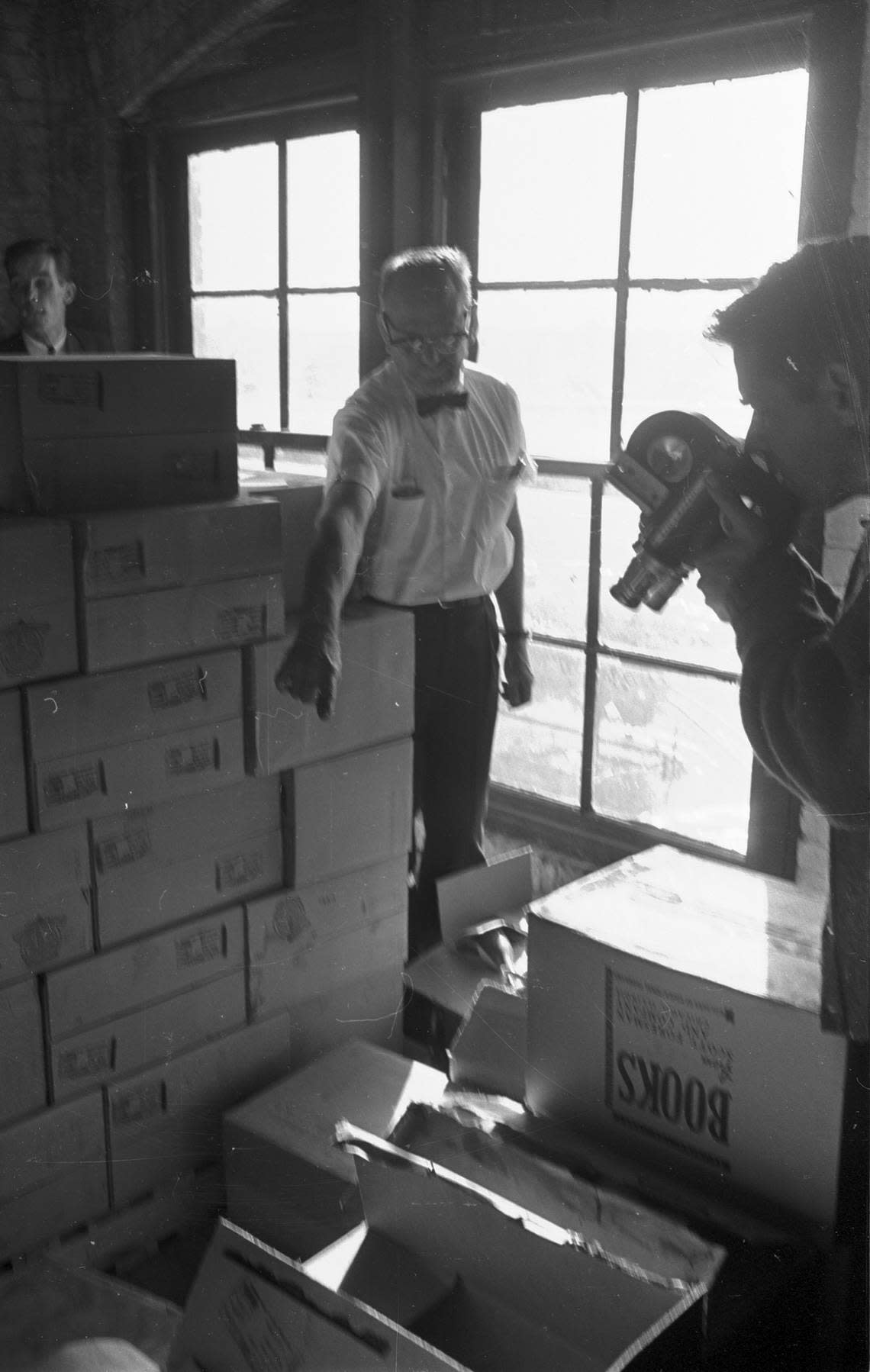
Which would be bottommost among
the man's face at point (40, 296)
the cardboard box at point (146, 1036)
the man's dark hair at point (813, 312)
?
the cardboard box at point (146, 1036)

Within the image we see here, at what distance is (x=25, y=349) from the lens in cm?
198

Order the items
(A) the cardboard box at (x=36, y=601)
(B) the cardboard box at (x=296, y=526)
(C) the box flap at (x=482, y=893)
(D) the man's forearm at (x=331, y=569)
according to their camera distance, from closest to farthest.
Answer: (A) the cardboard box at (x=36, y=601) → (D) the man's forearm at (x=331, y=569) → (B) the cardboard box at (x=296, y=526) → (C) the box flap at (x=482, y=893)

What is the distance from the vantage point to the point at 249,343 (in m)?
2.47

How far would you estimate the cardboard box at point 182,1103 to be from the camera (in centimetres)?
151

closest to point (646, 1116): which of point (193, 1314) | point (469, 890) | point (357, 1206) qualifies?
point (193, 1314)

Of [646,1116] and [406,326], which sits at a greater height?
[406,326]

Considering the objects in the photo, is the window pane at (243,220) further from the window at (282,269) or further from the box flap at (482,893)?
the box flap at (482,893)

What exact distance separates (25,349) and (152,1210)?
1.43m

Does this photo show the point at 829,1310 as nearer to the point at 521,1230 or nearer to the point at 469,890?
the point at 521,1230

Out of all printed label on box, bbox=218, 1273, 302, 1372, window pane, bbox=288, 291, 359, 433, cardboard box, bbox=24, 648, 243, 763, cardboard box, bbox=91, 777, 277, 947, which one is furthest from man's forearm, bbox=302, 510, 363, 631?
printed label on box, bbox=218, 1273, 302, 1372

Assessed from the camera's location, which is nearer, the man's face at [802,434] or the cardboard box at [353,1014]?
the man's face at [802,434]

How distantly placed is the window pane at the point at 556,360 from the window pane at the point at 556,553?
0.07m

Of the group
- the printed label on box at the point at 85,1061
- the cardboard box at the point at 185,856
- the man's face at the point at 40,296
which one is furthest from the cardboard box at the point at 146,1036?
the man's face at the point at 40,296

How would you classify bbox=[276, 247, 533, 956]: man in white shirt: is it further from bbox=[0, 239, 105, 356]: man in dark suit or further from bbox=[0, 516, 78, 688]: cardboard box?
bbox=[0, 239, 105, 356]: man in dark suit
